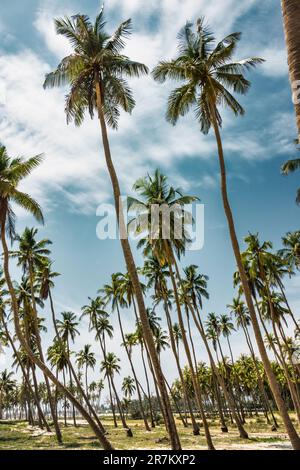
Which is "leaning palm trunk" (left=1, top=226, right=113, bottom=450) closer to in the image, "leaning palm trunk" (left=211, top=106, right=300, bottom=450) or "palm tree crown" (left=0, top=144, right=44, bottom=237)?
"palm tree crown" (left=0, top=144, right=44, bottom=237)

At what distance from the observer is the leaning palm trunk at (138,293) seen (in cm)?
1204

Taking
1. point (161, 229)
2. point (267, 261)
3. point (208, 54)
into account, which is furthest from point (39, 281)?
point (208, 54)

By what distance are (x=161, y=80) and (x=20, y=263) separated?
21928 mm

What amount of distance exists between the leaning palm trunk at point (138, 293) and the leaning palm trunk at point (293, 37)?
9273mm

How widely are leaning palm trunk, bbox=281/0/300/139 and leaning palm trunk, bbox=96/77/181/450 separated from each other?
927 centimetres

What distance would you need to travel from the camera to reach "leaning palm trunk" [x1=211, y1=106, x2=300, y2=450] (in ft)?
41.0

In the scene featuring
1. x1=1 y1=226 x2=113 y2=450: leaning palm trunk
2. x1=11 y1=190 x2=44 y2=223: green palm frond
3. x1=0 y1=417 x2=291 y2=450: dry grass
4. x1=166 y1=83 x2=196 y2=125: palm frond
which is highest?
x1=166 y1=83 x2=196 y2=125: palm frond

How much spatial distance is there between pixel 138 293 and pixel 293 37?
384 inches

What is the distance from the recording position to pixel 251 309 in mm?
13516

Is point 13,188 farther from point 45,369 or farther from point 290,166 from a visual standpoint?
A: point 290,166

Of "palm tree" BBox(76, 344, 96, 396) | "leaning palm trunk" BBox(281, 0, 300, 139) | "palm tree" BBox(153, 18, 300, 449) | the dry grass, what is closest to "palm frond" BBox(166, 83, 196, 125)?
"palm tree" BBox(153, 18, 300, 449)

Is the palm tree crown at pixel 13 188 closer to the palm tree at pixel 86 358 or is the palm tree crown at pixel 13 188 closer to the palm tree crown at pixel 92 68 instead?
the palm tree crown at pixel 92 68

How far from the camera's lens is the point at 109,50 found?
49.1 ft

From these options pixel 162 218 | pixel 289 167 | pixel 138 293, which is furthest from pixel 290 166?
pixel 138 293
